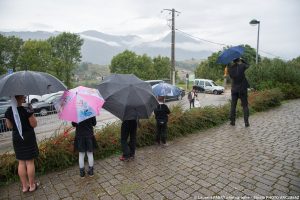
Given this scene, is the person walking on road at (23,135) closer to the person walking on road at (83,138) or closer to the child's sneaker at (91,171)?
the person walking on road at (83,138)

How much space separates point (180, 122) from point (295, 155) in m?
3.01

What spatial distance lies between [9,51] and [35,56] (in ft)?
10.5

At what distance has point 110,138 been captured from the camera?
5.68 meters

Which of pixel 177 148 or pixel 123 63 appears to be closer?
pixel 177 148

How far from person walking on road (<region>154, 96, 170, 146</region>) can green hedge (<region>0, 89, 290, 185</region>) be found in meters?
0.21

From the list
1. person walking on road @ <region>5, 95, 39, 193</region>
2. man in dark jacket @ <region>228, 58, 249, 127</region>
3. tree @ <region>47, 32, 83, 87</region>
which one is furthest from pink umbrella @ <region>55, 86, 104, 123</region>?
tree @ <region>47, 32, 83, 87</region>

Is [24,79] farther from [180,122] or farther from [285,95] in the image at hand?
[285,95]

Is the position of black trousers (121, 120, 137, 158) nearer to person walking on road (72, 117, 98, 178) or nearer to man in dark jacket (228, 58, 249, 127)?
person walking on road (72, 117, 98, 178)

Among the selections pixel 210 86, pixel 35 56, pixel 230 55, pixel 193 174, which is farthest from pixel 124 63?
pixel 193 174

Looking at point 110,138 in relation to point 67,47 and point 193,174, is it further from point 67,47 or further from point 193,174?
point 67,47

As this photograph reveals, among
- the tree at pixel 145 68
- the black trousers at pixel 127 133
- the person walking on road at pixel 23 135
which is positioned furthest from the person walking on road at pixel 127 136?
the tree at pixel 145 68

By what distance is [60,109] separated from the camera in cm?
409

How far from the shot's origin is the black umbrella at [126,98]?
4430 mm

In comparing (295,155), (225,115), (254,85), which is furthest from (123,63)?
(295,155)
